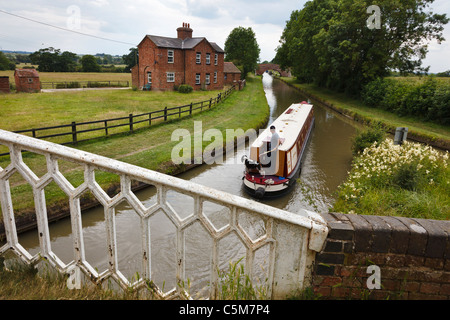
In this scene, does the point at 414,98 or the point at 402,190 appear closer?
the point at 402,190

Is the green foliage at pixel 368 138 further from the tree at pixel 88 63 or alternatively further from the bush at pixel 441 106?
the tree at pixel 88 63

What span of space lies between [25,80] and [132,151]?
2637cm

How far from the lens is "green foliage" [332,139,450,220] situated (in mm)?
6184

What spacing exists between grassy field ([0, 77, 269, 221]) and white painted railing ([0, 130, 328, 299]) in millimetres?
6272

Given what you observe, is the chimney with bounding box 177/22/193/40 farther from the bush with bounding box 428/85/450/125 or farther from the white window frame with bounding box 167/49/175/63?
the bush with bounding box 428/85/450/125

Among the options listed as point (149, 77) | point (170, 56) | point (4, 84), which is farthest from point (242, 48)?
point (4, 84)

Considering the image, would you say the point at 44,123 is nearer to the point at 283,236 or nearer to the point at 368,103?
the point at 283,236

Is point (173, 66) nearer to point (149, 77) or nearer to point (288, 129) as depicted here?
point (149, 77)

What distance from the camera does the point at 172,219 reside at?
226 centimetres

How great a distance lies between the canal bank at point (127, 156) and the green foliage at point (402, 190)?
669 centimetres

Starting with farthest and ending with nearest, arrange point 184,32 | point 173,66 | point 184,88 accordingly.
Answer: point 184,32 → point 173,66 → point 184,88

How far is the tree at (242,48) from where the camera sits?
67688 mm
